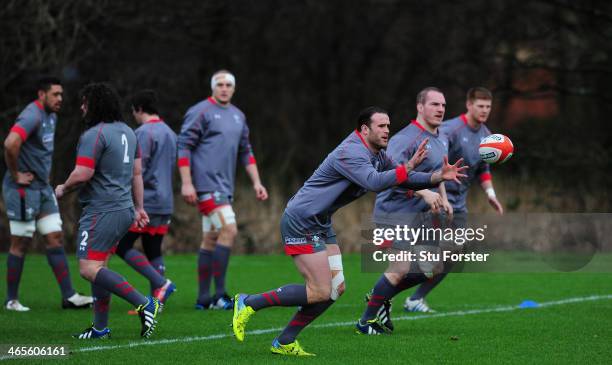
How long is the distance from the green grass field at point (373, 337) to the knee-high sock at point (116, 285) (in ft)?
1.17

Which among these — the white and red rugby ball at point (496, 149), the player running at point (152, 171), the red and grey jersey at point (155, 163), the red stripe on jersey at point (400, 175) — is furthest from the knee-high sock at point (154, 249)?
the red stripe on jersey at point (400, 175)

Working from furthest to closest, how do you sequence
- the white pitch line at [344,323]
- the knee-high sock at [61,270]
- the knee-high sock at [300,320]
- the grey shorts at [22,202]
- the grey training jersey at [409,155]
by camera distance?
the knee-high sock at [61,270]
the grey shorts at [22,202]
the grey training jersey at [409,155]
the white pitch line at [344,323]
the knee-high sock at [300,320]

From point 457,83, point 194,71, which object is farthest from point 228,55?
point 457,83

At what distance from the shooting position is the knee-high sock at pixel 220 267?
1123cm

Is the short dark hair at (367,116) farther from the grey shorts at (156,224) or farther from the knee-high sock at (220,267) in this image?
the grey shorts at (156,224)

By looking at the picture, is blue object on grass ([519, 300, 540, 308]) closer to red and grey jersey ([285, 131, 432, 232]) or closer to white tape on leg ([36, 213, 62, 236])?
red and grey jersey ([285, 131, 432, 232])

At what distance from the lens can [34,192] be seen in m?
10.8

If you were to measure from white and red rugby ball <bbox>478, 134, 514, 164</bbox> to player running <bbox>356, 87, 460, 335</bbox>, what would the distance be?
18.6 inches

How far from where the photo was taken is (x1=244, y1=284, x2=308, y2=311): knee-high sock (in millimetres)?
7922

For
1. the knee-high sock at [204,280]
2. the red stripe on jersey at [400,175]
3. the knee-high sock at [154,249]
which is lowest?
the knee-high sock at [204,280]

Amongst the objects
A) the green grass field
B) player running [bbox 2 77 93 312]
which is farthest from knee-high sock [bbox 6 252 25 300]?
the green grass field

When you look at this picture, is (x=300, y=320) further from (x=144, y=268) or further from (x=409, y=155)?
(x=144, y=268)

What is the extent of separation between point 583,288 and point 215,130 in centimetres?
512

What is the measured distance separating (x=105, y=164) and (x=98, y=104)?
495mm
